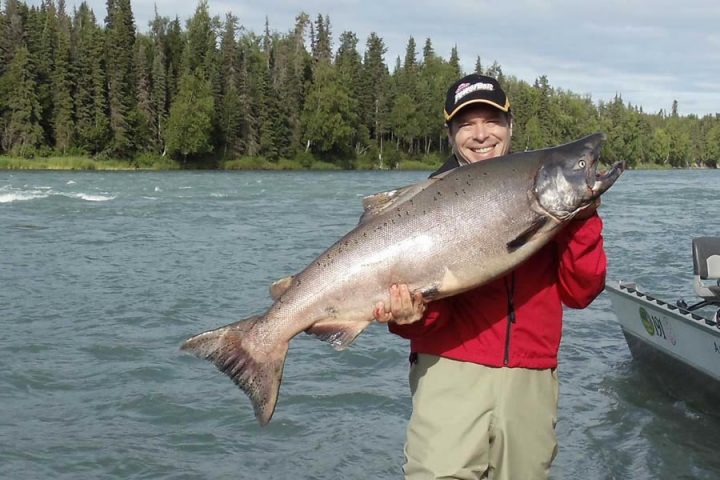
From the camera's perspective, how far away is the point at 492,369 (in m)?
3.00

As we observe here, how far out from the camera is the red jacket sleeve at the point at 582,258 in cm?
280

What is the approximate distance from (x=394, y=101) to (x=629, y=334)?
270 ft

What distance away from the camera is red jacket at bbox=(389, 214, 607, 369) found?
117 inches

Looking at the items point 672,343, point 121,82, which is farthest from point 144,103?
point 672,343

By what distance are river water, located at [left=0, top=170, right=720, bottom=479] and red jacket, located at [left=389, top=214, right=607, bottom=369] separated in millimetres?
2890

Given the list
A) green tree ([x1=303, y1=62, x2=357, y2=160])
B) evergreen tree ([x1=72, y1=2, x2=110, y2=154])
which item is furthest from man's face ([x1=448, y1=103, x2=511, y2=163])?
green tree ([x1=303, y1=62, x2=357, y2=160])

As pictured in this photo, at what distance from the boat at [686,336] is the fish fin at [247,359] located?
14.0 ft

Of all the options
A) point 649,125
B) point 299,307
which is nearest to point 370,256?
point 299,307

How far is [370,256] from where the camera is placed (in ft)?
9.91

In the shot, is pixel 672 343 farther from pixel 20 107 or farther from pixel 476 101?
pixel 20 107

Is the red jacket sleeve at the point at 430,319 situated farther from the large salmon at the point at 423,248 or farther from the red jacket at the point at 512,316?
the large salmon at the point at 423,248

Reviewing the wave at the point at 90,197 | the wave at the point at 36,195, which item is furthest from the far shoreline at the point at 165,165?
the wave at the point at 90,197

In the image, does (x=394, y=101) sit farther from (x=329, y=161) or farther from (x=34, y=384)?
(x=34, y=384)

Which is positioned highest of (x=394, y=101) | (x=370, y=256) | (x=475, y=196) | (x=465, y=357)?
(x=394, y=101)
